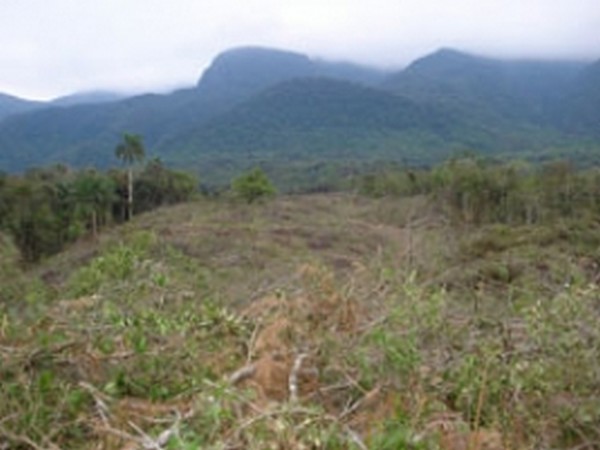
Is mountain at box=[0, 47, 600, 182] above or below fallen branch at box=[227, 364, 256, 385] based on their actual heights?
below

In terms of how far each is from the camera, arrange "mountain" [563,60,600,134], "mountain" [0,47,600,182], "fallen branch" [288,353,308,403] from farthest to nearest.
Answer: "mountain" [563,60,600,134], "mountain" [0,47,600,182], "fallen branch" [288,353,308,403]

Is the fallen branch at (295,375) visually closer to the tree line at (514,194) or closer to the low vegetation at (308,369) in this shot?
the low vegetation at (308,369)

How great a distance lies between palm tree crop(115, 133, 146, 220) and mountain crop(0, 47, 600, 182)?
140ft

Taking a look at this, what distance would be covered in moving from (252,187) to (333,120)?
87276mm

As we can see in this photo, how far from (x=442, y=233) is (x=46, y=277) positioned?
1450 cm

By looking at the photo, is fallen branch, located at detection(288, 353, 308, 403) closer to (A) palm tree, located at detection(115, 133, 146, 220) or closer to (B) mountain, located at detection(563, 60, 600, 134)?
(A) palm tree, located at detection(115, 133, 146, 220)

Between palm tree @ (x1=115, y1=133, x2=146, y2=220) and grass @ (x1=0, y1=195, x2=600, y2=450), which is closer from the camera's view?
grass @ (x1=0, y1=195, x2=600, y2=450)

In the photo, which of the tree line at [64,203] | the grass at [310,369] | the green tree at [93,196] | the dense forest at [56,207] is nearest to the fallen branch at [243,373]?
the grass at [310,369]

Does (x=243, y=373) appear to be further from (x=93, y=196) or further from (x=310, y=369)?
Answer: (x=93, y=196)

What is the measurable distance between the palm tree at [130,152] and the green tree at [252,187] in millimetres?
4509

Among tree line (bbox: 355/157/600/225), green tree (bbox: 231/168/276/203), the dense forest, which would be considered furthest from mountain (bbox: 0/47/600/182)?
tree line (bbox: 355/157/600/225)

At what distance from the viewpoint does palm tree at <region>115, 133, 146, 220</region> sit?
37.8 m

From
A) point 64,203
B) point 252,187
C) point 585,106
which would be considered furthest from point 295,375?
point 585,106

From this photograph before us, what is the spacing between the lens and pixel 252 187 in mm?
39969
